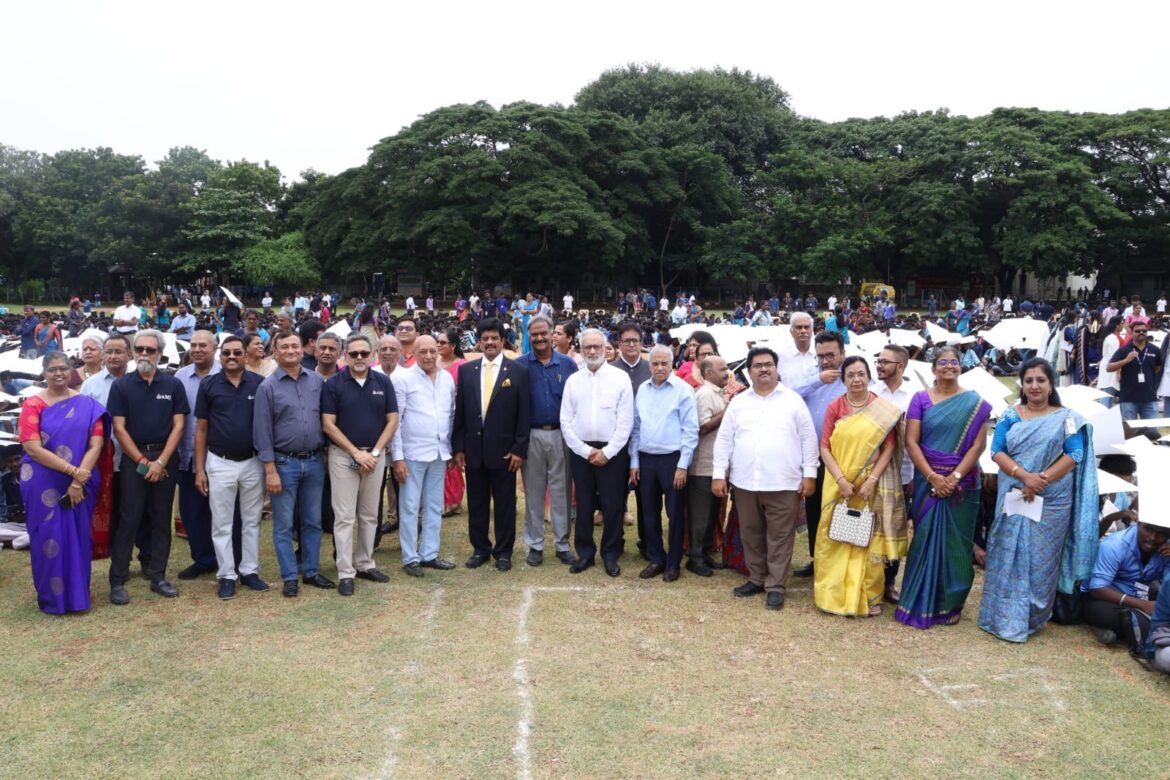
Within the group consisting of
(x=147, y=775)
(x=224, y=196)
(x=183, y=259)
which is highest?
(x=224, y=196)

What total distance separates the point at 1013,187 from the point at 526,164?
22510mm

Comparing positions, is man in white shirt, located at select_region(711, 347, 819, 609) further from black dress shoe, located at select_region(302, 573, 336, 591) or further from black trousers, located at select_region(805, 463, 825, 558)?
black dress shoe, located at select_region(302, 573, 336, 591)

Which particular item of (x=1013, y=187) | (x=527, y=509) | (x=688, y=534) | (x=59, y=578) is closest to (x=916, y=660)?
(x=688, y=534)

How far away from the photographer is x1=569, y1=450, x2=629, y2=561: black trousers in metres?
6.16

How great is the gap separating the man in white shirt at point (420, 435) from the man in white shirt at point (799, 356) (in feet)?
8.68

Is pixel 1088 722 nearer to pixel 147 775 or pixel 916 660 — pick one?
pixel 916 660

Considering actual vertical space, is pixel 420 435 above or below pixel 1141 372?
below

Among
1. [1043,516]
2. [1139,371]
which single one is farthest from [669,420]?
[1139,371]

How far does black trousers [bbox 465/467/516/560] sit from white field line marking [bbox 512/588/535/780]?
690mm

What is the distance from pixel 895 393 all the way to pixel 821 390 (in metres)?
0.62

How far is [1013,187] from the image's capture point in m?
40.2

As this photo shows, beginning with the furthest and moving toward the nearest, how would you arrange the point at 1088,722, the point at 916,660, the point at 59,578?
the point at 59,578, the point at 916,660, the point at 1088,722

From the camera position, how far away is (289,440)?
18.4 feet

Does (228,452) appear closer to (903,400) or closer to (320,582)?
(320,582)
